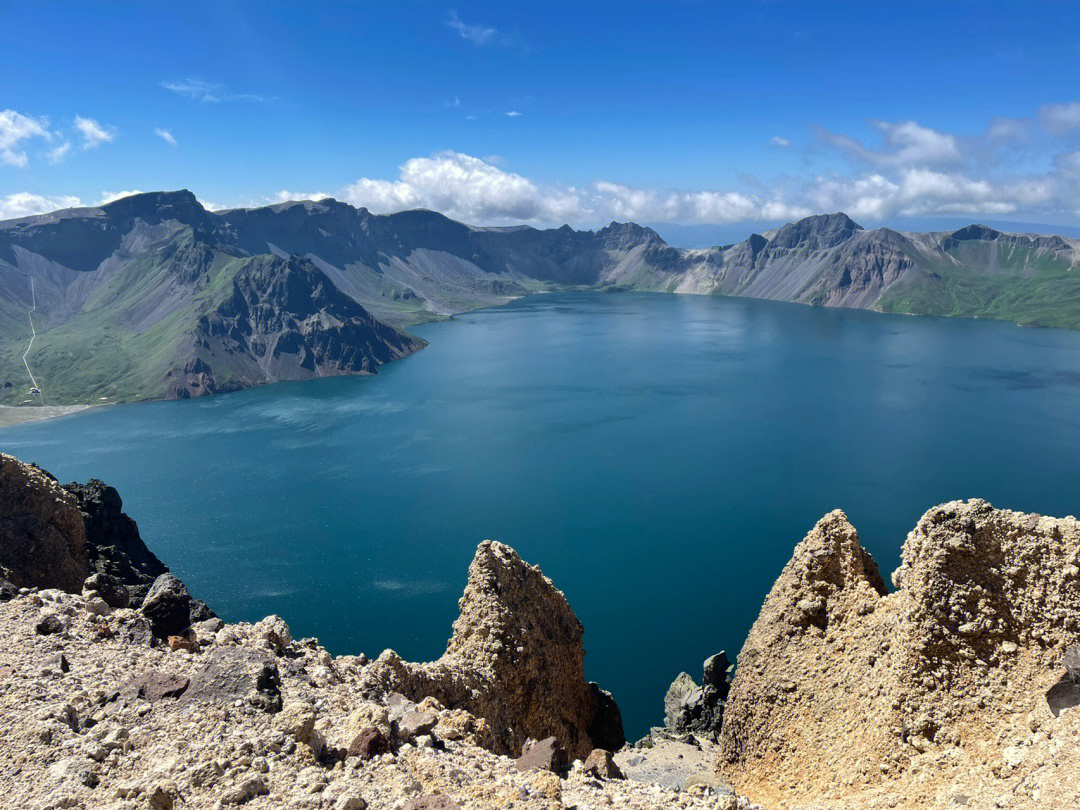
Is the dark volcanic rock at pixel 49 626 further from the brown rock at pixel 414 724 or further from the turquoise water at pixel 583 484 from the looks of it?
the turquoise water at pixel 583 484

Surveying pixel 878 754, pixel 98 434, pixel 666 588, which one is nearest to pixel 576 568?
pixel 666 588

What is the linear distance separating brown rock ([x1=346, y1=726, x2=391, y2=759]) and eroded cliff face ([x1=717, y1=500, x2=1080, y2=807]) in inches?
560

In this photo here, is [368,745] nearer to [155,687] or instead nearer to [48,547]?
[155,687]

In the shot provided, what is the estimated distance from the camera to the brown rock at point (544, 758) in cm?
1576

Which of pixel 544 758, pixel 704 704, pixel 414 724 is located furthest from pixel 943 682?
pixel 704 704

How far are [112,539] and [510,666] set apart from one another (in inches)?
1433

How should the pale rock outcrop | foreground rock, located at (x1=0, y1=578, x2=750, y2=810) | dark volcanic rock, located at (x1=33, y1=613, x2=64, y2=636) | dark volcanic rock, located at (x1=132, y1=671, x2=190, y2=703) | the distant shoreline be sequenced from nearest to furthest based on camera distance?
foreground rock, located at (x1=0, y1=578, x2=750, y2=810) → dark volcanic rock, located at (x1=132, y1=671, x2=190, y2=703) → dark volcanic rock, located at (x1=33, y1=613, x2=64, y2=636) → the pale rock outcrop → the distant shoreline

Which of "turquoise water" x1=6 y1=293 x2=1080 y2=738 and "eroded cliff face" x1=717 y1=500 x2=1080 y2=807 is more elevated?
"eroded cliff face" x1=717 y1=500 x2=1080 y2=807

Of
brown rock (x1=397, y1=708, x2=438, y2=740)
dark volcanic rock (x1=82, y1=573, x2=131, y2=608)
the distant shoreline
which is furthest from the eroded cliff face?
the distant shoreline

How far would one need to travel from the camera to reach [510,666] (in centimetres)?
2492

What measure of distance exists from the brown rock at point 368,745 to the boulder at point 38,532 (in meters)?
22.0

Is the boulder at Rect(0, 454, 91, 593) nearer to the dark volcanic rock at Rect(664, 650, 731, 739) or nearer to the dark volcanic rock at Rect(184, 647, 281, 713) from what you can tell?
the dark volcanic rock at Rect(184, 647, 281, 713)

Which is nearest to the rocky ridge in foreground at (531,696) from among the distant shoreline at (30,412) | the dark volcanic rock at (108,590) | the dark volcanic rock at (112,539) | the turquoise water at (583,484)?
the dark volcanic rock at (108,590)

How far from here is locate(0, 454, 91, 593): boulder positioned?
28578 millimetres
